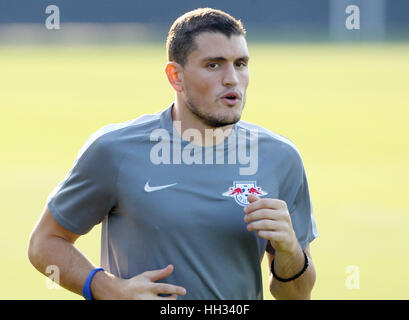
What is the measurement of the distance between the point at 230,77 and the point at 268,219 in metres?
0.65

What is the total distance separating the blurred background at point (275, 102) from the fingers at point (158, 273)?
372cm

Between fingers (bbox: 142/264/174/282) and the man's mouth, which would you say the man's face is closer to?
the man's mouth

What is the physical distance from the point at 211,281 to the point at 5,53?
95.7 ft

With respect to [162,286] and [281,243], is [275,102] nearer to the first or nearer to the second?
[281,243]

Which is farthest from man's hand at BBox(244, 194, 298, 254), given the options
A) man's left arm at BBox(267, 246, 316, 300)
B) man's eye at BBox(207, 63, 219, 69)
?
man's eye at BBox(207, 63, 219, 69)

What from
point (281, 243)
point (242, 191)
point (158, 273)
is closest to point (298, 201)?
point (242, 191)

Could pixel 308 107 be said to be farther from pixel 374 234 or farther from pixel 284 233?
pixel 284 233

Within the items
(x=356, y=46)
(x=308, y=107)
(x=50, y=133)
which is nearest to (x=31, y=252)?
(x=50, y=133)

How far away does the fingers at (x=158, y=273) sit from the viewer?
324 centimetres

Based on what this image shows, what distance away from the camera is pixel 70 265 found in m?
3.52

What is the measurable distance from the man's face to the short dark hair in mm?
29

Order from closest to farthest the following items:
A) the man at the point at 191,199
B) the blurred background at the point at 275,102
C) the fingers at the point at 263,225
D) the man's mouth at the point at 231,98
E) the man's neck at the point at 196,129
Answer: the fingers at the point at 263,225 → the man at the point at 191,199 → the man's mouth at the point at 231,98 → the man's neck at the point at 196,129 → the blurred background at the point at 275,102

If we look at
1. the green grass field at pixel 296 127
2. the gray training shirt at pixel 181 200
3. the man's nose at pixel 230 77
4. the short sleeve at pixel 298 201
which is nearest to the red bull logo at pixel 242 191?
the gray training shirt at pixel 181 200

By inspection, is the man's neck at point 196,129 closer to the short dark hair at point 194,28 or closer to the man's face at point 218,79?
the man's face at point 218,79
